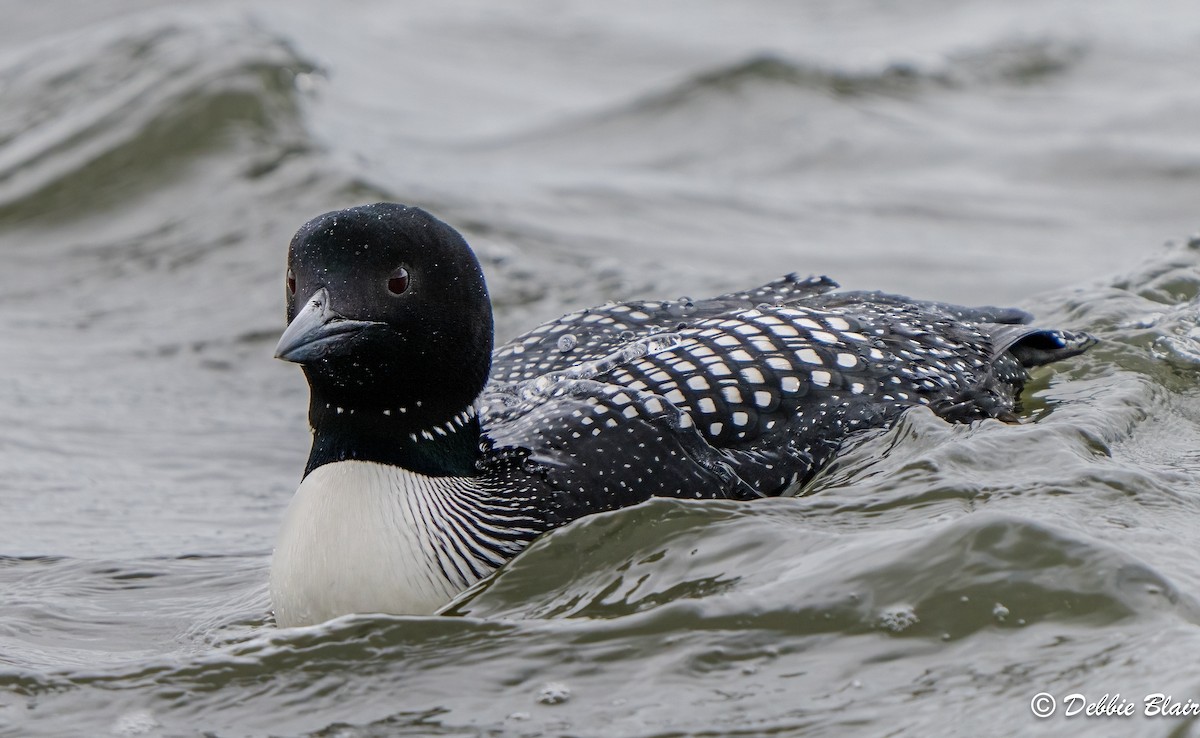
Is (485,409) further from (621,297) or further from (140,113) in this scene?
(140,113)

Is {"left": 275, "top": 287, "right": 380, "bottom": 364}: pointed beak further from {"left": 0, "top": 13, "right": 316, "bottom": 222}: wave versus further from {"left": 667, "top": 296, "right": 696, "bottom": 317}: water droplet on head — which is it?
{"left": 0, "top": 13, "right": 316, "bottom": 222}: wave

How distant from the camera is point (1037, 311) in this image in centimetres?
604

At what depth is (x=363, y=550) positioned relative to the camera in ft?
12.5

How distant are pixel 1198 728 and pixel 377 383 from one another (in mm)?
1905

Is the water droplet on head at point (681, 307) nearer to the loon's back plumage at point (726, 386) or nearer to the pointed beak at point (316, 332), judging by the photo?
the loon's back plumage at point (726, 386)

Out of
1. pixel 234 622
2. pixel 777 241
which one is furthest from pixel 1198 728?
pixel 777 241

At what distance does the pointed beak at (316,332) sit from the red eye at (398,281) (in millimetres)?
99

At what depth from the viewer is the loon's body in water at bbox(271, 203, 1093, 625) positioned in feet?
12.4

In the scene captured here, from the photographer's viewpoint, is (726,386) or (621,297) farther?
(621,297)

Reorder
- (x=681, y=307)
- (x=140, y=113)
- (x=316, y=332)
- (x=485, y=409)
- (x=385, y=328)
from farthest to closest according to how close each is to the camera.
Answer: (x=140, y=113), (x=681, y=307), (x=485, y=409), (x=385, y=328), (x=316, y=332)

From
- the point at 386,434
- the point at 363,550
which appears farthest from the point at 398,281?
the point at 363,550

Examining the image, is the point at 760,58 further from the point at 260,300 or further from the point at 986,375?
the point at 986,375

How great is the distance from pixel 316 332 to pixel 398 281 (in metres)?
0.25

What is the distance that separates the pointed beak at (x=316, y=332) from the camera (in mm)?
3625
